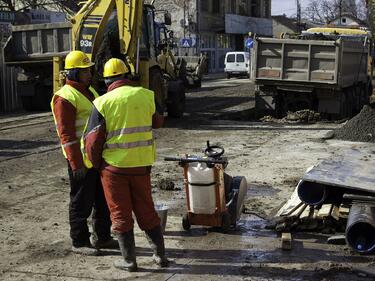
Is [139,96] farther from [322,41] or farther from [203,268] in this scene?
[322,41]

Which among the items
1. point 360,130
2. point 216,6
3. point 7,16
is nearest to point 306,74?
point 360,130

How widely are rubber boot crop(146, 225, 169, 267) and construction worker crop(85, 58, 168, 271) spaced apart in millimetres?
70

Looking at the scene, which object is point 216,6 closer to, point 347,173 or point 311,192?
point 347,173

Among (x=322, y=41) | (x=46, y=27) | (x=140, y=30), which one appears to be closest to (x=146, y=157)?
(x=140, y=30)

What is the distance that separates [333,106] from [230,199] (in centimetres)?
1109

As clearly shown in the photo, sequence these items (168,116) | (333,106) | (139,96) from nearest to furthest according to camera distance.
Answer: (139,96), (333,106), (168,116)

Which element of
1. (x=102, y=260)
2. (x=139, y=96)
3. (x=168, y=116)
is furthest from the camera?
(x=168, y=116)

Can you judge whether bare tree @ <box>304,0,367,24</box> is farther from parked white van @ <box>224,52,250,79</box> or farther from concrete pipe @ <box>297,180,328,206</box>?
concrete pipe @ <box>297,180,328,206</box>

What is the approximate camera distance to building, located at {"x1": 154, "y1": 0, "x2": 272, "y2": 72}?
1933 inches

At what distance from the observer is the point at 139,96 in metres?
5.48

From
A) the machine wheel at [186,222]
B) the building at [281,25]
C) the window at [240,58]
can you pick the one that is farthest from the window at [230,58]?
the machine wheel at [186,222]

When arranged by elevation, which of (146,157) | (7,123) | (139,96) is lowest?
(7,123)

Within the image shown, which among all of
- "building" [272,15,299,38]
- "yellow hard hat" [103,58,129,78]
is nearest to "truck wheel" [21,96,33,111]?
"yellow hard hat" [103,58,129,78]

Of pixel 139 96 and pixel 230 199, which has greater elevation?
pixel 139 96
